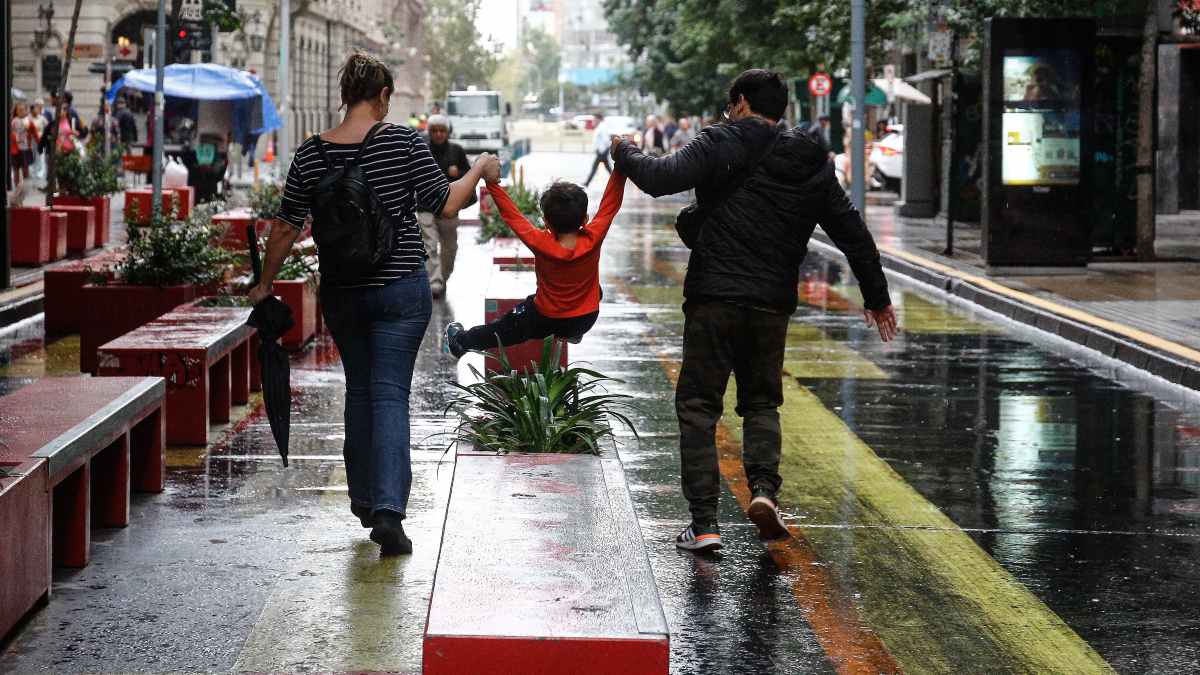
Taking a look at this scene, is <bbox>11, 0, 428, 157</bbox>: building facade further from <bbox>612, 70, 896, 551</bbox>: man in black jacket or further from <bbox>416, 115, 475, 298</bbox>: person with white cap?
<bbox>612, 70, 896, 551</bbox>: man in black jacket

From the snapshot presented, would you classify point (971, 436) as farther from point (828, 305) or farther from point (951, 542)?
point (828, 305)

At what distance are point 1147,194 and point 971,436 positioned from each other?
1275cm

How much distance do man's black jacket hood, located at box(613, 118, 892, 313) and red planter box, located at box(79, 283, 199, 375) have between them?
6297 millimetres

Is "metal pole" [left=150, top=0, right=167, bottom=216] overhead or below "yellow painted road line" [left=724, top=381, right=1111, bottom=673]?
overhead

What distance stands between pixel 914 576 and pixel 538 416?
1.57 meters

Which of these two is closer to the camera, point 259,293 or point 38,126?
point 259,293

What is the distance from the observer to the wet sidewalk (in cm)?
1452

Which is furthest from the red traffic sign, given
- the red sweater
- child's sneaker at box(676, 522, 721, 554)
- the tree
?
the tree

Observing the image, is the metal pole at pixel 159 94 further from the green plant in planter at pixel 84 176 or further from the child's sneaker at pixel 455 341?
the child's sneaker at pixel 455 341

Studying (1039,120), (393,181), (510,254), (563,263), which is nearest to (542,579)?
(393,181)

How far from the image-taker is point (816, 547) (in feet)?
25.6

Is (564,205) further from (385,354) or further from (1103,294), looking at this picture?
(1103,294)

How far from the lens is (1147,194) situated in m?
22.6

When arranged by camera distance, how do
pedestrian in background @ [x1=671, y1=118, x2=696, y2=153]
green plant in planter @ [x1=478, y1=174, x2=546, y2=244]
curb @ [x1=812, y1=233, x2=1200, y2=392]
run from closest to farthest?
curb @ [x1=812, y1=233, x2=1200, y2=392] → green plant in planter @ [x1=478, y1=174, x2=546, y2=244] → pedestrian in background @ [x1=671, y1=118, x2=696, y2=153]
